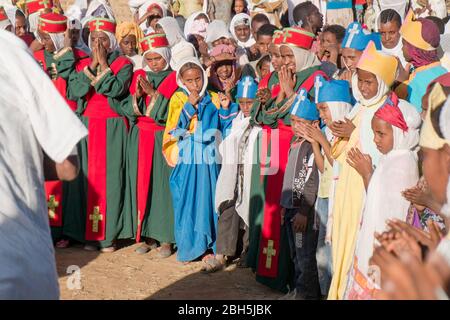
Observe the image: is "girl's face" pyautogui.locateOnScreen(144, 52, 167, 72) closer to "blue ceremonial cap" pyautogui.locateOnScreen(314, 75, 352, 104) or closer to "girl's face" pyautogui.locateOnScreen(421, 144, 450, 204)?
"blue ceremonial cap" pyautogui.locateOnScreen(314, 75, 352, 104)

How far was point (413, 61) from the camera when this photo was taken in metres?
6.63

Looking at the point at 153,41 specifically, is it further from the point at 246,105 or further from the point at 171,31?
the point at 171,31

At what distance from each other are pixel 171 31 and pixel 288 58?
121 inches

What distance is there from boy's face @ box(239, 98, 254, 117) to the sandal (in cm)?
261

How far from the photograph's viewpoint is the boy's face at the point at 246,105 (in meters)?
7.47

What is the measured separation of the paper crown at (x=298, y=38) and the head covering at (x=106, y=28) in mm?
2266

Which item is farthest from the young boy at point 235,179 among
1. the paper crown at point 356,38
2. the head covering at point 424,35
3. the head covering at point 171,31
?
the head covering at point 171,31

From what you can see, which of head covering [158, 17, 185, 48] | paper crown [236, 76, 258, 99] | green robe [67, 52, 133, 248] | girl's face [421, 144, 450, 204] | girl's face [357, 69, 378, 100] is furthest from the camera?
head covering [158, 17, 185, 48]

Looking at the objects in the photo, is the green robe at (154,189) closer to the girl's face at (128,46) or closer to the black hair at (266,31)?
the girl's face at (128,46)

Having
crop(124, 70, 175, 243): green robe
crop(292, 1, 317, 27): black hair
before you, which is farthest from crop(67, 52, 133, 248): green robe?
crop(292, 1, 317, 27): black hair

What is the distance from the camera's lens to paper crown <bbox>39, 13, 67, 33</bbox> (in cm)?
848

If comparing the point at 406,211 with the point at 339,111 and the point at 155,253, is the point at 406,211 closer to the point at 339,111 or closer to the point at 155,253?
the point at 339,111

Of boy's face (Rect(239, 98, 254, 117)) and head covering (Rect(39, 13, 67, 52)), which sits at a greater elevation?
head covering (Rect(39, 13, 67, 52))

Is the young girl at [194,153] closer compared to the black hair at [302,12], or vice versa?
the young girl at [194,153]
